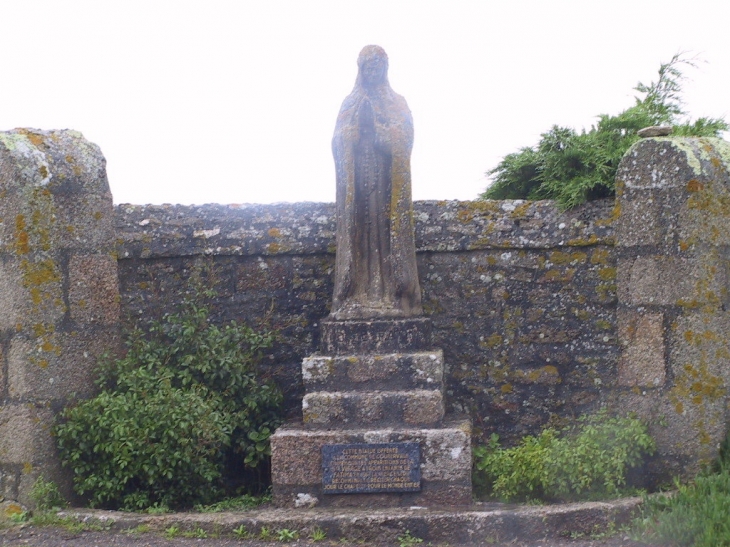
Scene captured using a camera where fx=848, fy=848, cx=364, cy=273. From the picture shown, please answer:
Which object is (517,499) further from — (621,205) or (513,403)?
(621,205)

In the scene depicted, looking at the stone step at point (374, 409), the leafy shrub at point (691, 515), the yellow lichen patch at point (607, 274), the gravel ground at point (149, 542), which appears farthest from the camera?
the yellow lichen patch at point (607, 274)

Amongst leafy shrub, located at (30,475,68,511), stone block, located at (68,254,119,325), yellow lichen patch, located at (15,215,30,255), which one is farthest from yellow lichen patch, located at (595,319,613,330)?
yellow lichen patch, located at (15,215,30,255)

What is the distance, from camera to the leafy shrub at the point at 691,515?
4625 millimetres

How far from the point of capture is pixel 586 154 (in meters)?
6.41

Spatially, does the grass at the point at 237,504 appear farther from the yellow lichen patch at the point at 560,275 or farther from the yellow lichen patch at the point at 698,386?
the yellow lichen patch at the point at 698,386

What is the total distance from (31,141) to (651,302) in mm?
4396

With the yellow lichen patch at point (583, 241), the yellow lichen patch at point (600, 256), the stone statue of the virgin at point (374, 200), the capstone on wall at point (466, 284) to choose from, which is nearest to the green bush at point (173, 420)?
the capstone on wall at point (466, 284)

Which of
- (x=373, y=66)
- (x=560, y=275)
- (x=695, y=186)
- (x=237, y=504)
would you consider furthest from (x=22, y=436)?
(x=695, y=186)

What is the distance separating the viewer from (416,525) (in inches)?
199

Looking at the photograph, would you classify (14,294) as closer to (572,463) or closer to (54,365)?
(54,365)

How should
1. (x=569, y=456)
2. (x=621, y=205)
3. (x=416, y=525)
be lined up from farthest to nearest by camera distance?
(x=621, y=205) < (x=569, y=456) < (x=416, y=525)

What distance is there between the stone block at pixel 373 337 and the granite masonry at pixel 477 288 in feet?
0.66

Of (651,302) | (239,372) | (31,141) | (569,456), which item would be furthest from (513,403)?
(31,141)

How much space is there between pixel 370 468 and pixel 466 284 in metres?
1.71
